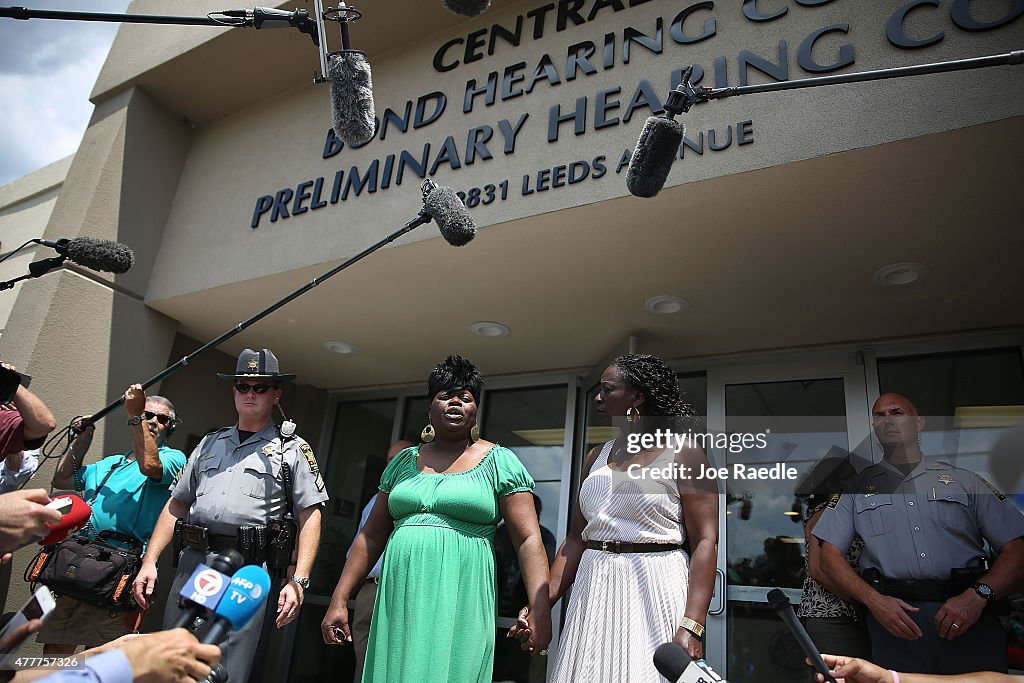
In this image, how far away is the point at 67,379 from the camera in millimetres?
4938

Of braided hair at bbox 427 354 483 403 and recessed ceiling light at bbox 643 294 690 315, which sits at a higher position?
recessed ceiling light at bbox 643 294 690 315

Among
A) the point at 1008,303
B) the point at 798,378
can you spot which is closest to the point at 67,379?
the point at 798,378

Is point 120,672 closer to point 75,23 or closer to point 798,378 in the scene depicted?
point 75,23

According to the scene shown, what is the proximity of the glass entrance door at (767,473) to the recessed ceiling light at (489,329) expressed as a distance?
5.18 ft

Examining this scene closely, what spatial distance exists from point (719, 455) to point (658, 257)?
1.66 m

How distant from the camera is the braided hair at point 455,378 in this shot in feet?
9.87

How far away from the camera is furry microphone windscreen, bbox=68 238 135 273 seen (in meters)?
3.01

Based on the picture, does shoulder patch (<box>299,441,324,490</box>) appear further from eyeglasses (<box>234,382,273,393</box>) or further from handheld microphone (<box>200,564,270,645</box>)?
handheld microphone (<box>200,564,270,645</box>)

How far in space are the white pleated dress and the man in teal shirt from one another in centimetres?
231

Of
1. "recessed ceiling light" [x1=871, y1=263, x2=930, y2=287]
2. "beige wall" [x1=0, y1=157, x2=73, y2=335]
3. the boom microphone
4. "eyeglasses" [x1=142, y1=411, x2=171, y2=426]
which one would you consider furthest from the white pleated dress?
"beige wall" [x1=0, y1=157, x2=73, y2=335]

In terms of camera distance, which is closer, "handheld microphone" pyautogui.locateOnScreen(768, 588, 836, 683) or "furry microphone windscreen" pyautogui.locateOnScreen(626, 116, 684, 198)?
"handheld microphone" pyautogui.locateOnScreen(768, 588, 836, 683)

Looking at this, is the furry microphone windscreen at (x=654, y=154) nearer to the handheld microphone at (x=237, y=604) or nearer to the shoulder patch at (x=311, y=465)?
the handheld microphone at (x=237, y=604)

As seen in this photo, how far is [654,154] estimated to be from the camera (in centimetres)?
245

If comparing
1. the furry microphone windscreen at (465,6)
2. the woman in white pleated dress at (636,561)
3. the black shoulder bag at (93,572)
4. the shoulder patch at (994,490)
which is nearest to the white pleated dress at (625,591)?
the woman in white pleated dress at (636,561)
